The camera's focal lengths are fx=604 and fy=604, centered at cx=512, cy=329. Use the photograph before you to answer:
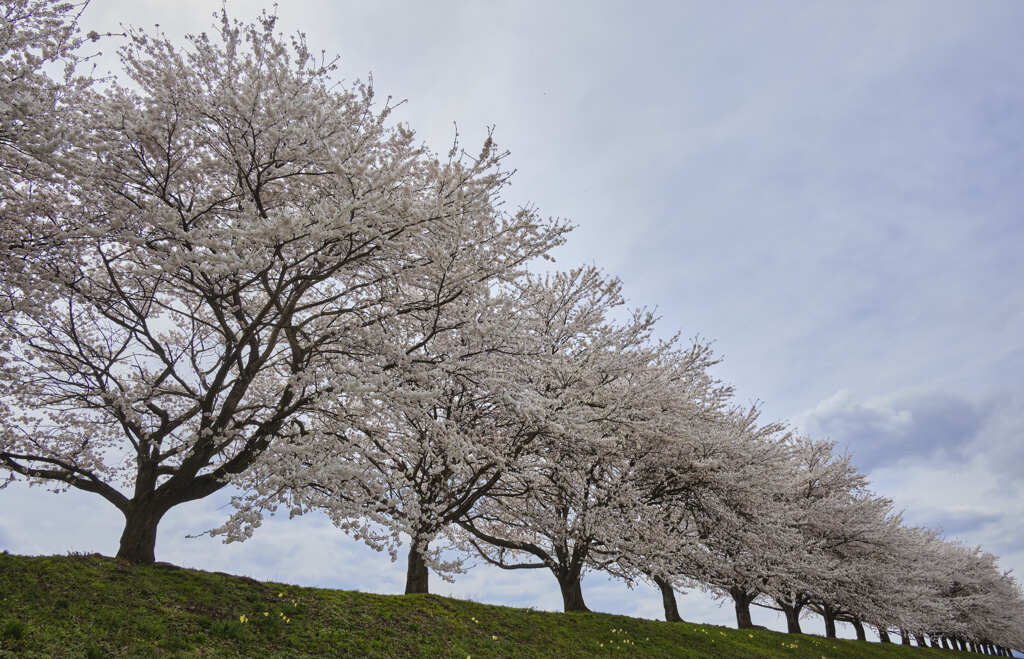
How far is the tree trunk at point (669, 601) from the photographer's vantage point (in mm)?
21375

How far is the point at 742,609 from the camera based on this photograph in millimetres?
23938

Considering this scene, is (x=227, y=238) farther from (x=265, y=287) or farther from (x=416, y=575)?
(x=416, y=575)

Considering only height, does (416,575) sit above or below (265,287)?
below

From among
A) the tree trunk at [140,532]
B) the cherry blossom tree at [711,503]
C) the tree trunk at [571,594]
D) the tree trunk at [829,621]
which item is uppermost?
the cherry blossom tree at [711,503]

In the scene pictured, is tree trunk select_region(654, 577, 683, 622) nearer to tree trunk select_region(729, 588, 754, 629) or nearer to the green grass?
tree trunk select_region(729, 588, 754, 629)

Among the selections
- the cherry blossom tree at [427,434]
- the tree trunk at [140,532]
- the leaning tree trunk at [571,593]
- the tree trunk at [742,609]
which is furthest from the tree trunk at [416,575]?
the tree trunk at [742,609]

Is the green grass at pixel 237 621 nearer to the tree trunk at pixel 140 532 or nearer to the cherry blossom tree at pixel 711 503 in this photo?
the tree trunk at pixel 140 532

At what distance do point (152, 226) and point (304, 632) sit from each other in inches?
291

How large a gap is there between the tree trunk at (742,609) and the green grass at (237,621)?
31.2 ft

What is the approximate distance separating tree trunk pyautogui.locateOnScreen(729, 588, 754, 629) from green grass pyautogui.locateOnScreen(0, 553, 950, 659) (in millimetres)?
9498

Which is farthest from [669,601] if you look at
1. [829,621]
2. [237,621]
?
[237,621]

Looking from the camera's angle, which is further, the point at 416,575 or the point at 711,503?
the point at 711,503

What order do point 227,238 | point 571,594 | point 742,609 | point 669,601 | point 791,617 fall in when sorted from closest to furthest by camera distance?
point 227,238 → point 571,594 → point 669,601 → point 742,609 → point 791,617

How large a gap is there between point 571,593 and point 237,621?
418 inches
